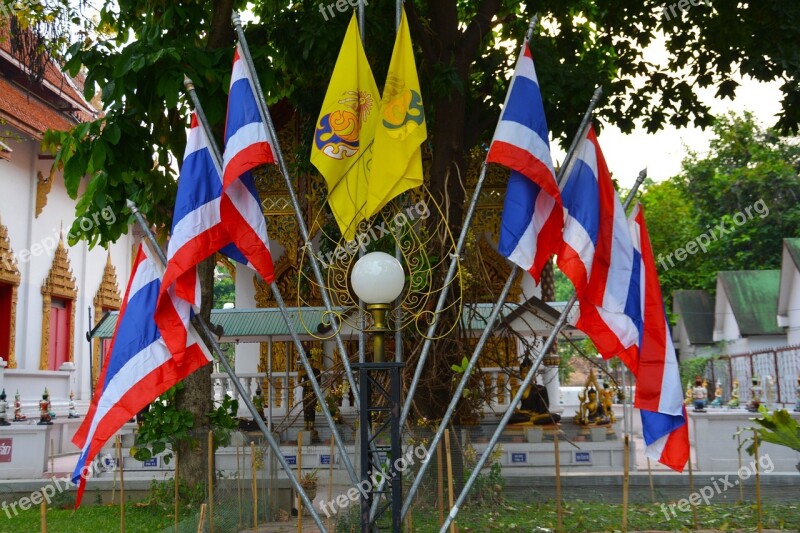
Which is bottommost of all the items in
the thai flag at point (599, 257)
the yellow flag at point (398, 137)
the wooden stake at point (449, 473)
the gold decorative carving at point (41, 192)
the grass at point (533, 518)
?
the grass at point (533, 518)

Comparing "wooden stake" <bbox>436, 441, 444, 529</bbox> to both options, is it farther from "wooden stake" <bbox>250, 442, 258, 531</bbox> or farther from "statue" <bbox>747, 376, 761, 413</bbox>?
"statue" <bbox>747, 376, 761, 413</bbox>

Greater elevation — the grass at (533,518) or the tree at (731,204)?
the tree at (731,204)

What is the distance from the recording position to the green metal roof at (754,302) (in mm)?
29406

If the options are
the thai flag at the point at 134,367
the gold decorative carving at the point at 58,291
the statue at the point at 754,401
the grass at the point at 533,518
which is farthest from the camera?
the gold decorative carving at the point at 58,291

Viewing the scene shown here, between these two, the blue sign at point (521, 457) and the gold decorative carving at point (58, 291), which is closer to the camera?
the blue sign at point (521, 457)

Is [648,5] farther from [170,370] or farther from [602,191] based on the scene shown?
[170,370]

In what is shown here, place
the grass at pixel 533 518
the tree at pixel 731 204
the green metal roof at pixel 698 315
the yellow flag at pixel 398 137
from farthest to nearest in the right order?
the green metal roof at pixel 698 315, the tree at pixel 731 204, the grass at pixel 533 518, the yellow flag at pixel 398 137

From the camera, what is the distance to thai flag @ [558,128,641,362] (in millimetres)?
6484

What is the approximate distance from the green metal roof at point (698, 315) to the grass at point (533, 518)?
24.9m

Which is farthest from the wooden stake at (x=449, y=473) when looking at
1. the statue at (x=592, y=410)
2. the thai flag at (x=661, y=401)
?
the statue at (x=592, y=410)

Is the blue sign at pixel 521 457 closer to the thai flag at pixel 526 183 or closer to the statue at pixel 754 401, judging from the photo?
the statue at pixel 754 401

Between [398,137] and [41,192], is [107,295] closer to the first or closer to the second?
[41,192]

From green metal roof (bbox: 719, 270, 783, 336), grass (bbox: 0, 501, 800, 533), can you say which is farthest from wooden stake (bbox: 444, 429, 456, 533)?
green metal roof (bbox: 719, 270, 783, 336)

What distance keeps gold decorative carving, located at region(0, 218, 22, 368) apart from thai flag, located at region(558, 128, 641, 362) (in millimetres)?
15848
